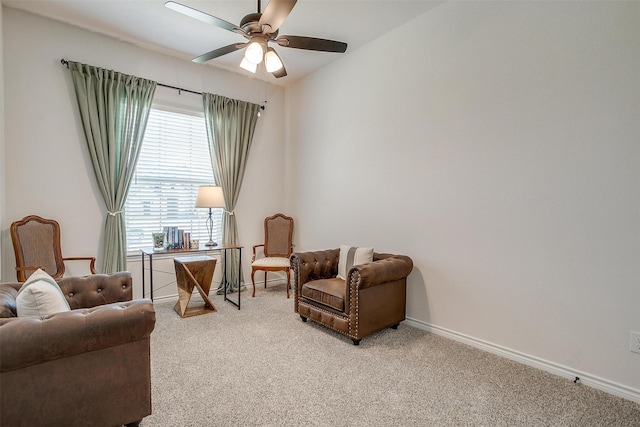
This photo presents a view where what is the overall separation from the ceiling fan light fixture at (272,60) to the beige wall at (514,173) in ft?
4.73

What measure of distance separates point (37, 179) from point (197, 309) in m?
2.11

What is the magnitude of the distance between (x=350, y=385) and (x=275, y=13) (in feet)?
8.29

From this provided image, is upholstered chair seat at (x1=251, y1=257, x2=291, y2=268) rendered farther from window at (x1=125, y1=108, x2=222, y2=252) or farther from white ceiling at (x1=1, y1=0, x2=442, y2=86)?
white ceiling at (x1=1, y1=0, x2=442, y2=86)

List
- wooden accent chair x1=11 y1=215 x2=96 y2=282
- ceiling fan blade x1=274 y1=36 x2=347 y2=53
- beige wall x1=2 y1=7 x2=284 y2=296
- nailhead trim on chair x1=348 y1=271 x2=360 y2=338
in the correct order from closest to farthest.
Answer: ceiling fan blade x1=274 y1=36 x2=347 y2=53
nailhead trim on chair x1=348 y1=271 x2=360 y2=338
wooden accent chair x1=11 y1=215 x2=96 y2=282
beige wall x1=2 y1=7 x2=284 y2=296

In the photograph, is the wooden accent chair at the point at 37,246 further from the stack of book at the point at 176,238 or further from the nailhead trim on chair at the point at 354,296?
the nailhead trim on chair at the point at 354,296

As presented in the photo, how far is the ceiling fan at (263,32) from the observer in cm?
215

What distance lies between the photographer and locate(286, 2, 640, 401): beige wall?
2182mm

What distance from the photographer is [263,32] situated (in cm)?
240

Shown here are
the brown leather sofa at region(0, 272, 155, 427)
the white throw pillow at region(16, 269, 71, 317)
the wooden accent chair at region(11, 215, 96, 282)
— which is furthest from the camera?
the wooden accent chair at region(11, 215, 96, 282)

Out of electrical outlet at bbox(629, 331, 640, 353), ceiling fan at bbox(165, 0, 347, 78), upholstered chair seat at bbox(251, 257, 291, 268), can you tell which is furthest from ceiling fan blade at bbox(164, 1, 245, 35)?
electrical outlet at bbox(629, 331, 640, 353)

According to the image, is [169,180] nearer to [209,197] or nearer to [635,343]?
[209,197]

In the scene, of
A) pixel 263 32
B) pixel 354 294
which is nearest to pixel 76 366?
pixel 354 294

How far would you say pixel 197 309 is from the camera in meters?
3.83

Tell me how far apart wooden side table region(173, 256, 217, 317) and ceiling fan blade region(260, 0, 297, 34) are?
2549 mm
